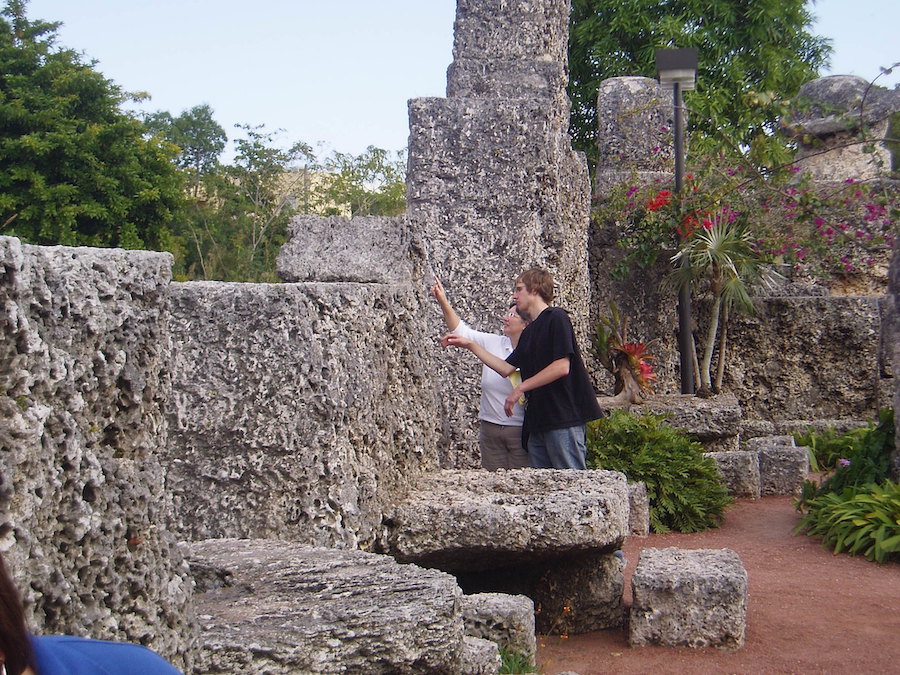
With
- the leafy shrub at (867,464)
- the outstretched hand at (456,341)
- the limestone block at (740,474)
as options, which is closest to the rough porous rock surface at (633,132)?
the limestone block at (740,474)

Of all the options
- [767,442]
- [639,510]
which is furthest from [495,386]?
[767,442]

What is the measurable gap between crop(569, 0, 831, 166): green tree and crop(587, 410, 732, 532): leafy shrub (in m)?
13.0

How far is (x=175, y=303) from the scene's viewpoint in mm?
3400

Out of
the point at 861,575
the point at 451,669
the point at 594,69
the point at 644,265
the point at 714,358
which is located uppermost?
the point at 594,69

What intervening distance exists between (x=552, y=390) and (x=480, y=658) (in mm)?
2314

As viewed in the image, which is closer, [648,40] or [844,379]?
[844,379]

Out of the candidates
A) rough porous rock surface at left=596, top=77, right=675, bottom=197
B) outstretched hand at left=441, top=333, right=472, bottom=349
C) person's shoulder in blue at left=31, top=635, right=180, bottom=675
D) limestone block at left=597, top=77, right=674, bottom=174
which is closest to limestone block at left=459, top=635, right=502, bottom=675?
person's shoulder in blue at left=31, top=635, right=180, bottom=675

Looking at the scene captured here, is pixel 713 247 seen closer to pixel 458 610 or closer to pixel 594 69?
pixel 458 610

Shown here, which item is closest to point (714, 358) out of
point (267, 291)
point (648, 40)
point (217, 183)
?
point (267, 291)

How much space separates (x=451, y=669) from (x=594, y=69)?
19.5 m

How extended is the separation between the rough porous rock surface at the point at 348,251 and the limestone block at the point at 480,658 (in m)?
1.78

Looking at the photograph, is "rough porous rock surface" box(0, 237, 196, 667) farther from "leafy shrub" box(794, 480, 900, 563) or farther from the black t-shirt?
"leafy shrub" box(794, 480, 900, 563)

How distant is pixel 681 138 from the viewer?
10.8m

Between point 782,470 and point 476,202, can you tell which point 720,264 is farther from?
point 476,202
